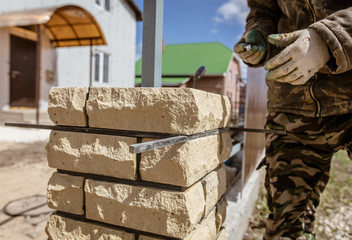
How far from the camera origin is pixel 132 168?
110 cm

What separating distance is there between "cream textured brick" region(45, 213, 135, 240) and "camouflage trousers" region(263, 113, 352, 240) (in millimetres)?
976

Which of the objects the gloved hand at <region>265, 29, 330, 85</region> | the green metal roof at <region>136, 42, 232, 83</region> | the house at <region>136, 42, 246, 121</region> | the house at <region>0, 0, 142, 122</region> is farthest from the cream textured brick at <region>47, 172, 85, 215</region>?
the green metal roof at <region>136, 42, 232, 83</region>

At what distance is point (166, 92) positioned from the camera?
1045 millimetres

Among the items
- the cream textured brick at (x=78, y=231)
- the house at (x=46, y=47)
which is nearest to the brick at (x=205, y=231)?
the cream textured brick at (x=78, y=231)

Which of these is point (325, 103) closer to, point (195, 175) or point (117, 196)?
point (195, 175)

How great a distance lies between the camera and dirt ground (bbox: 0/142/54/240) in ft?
6.93

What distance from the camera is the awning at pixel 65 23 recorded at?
7.40m

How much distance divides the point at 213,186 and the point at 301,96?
0.70m

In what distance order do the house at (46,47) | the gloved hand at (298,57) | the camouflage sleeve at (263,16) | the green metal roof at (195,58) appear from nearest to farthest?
the gloved hand at (298,57), the camouflage sleeve at (263,16), the house at (46,47), the green metal roof at (195,58)

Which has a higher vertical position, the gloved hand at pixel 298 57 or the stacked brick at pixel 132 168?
the gloved hand at pixel 298 57

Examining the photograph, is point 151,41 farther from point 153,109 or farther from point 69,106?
point 69,106

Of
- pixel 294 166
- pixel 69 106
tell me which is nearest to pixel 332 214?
pixel 294 166

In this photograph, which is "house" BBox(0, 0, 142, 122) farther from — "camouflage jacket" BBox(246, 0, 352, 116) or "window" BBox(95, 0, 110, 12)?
"camouflage jacket" BBox(246, 0, 352, 116)

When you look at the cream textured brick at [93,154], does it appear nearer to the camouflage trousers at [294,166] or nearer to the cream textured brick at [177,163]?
the cream textured brick at [177,163]
